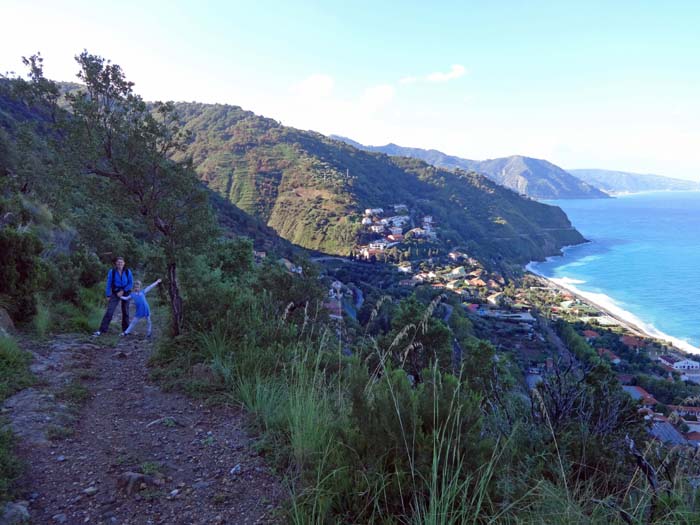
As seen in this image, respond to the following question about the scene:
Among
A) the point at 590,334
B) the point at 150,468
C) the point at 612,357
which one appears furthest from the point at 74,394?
the point at 590,334

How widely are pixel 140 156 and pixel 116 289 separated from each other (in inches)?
106

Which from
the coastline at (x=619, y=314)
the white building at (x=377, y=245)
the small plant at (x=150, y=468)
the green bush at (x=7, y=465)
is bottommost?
the coastline at (x=619, y=314)

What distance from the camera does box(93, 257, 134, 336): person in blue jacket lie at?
6277 millimetres

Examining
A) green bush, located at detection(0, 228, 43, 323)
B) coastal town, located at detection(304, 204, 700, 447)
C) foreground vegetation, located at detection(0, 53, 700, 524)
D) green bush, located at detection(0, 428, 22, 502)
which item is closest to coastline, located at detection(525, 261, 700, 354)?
coastal town, located at detection(304, 204, 700, 447)

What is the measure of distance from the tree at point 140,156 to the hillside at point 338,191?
55.5 meters

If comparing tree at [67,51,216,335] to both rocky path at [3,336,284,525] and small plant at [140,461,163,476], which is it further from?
small plant at [140,461,163,476]

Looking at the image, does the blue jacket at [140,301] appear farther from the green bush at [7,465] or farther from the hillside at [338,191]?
the hillside at [338,191]

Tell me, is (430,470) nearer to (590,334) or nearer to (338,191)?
(590,334)

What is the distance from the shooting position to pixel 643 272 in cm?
6419

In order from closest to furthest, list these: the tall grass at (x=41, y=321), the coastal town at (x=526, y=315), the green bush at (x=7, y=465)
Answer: the green bush at (x=7, y=465), the tall grass at (x=41, y=321), the coastal town at (x=526, y=315)

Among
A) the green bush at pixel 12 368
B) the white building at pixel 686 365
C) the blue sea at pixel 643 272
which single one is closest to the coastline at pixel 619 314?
the blue sea at pixel 643 272

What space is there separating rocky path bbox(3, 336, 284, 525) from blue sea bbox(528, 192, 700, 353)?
133 ft

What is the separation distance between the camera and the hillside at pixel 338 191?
72500 millimetres

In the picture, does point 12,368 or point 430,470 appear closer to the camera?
point 430,470
